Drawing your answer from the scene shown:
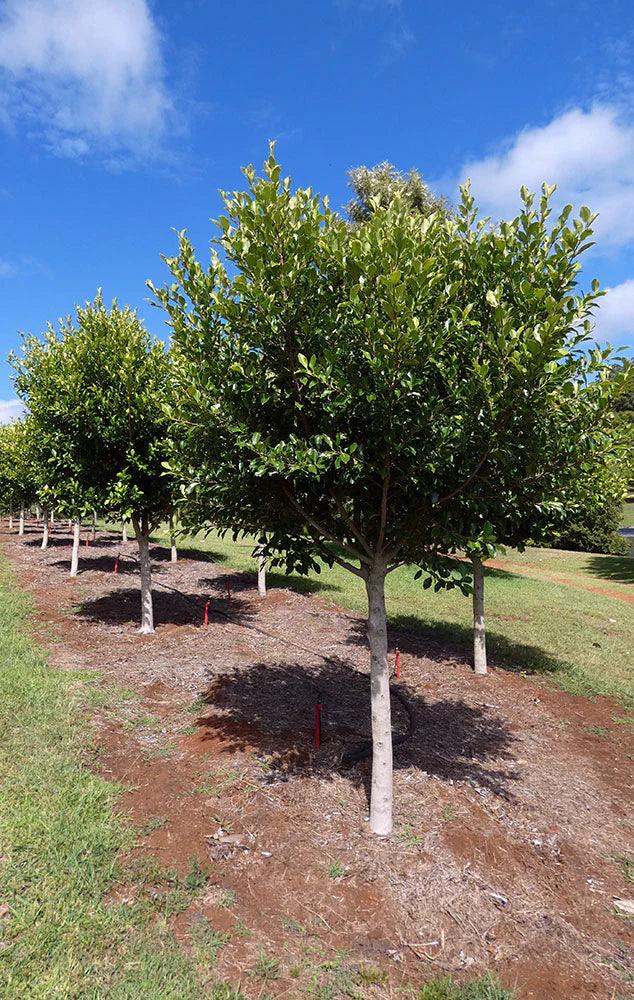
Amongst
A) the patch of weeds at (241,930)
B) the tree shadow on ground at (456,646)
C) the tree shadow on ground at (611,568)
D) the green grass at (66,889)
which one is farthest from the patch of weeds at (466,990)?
the tree shadow on ground at (611,568)

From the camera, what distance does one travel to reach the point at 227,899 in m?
4.91

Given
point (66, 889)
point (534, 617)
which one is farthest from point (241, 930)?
point (534, 617)

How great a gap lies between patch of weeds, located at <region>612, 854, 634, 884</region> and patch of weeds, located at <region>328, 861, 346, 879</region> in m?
3.02

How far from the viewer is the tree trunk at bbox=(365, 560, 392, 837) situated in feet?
20.0

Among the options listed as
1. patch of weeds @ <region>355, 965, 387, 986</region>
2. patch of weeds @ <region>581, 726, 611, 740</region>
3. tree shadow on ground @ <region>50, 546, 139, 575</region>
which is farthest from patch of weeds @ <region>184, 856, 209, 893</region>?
tree shadow on ground @ <region>50, 546, 139, 575</region>

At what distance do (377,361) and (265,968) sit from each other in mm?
5097

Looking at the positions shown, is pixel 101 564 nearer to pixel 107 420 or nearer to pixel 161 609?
pixel 161 609

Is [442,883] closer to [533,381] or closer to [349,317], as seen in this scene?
[533,381]

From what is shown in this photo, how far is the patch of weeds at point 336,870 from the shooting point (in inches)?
210

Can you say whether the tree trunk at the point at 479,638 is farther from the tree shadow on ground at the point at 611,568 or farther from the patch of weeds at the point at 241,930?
the tree shadow on ground at the point at 611,568

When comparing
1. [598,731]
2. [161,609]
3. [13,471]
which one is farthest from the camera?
[13,471]

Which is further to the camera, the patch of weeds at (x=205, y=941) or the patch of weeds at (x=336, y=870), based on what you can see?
the patch of weeds at (x=336, y=870)

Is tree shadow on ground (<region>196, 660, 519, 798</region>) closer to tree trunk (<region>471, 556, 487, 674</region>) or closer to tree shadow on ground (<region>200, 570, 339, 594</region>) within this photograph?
tree trunk (<region>471, 556, 487, 674</region>)

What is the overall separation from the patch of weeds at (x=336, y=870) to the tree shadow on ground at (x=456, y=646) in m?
7.96
